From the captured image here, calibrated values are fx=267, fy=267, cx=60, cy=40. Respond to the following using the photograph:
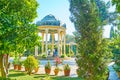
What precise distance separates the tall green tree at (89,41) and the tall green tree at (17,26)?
2169mm

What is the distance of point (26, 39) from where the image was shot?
10898 millimetres

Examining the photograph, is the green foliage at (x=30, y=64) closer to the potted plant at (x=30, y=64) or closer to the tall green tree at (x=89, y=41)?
the potted plant at (x=30, y=64)

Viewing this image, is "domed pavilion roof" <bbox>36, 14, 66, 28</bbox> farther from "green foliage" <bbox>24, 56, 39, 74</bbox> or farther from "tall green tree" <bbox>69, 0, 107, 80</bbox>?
"tall green tree" <bbox>69, 0, 107, 80</bbox>

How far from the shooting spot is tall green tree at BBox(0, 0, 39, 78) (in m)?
9.96

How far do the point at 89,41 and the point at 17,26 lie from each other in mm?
2900

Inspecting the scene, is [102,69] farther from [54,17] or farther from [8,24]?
[54,17]

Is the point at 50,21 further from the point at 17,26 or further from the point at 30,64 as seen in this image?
the point at 17,26

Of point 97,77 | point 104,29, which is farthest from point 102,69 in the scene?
point 104,29

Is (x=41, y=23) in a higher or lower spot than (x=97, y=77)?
higher

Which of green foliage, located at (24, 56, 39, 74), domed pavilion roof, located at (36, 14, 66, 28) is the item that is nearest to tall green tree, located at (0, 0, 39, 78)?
green foliage, located at (24, 56, 39, 74)

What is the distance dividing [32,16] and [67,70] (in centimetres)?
720

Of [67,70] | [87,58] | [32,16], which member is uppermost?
[32,16]

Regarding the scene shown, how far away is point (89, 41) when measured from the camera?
9.27 metres

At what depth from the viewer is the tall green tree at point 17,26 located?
32.7ft
